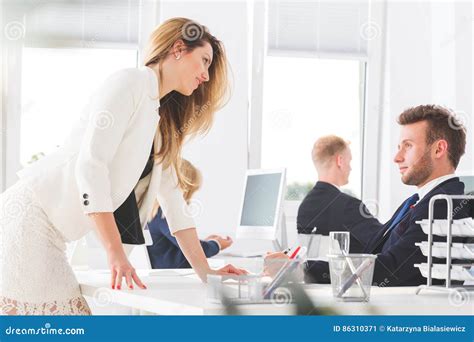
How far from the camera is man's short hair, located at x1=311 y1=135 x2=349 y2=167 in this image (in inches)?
163

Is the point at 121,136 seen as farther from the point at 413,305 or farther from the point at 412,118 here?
the point at 412,118

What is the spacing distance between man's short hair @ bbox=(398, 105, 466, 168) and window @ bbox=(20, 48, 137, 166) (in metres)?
2.78

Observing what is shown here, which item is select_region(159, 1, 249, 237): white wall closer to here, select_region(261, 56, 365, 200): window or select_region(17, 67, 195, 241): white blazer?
select_region(261, 56, 365, 200): window

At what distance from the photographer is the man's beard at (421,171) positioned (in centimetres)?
219

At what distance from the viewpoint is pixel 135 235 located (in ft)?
5.79

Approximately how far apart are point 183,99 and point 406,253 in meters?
0.70

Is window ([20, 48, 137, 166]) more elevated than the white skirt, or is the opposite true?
window ([20, 48, 137, 166])

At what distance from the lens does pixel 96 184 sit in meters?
1.56

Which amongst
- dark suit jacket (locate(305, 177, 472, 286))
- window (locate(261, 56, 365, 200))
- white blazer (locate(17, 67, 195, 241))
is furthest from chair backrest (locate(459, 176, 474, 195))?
window (locate(261, 56, 365, 200))

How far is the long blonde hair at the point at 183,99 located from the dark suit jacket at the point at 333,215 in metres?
1.87

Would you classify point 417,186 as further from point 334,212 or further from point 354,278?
point 334,212

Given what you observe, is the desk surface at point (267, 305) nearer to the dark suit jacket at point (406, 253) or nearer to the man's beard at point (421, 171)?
the dark suit jacket at point (406, 253)

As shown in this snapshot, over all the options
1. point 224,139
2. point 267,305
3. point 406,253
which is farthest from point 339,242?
point 224,139
